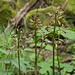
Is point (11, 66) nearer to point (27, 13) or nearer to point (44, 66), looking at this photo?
point (44, 66)

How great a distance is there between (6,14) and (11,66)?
11.7 ft

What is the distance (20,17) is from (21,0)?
1.86 metres

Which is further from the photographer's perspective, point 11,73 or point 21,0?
point 21,0

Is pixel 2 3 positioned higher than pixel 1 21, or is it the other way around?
pixel 2 3

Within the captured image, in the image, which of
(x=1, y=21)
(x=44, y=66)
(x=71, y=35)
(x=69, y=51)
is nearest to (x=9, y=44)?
(x=44, y=66)

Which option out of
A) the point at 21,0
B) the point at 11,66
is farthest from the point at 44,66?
the point at 21,0

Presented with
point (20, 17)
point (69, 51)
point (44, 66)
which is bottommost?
point (69, 51)

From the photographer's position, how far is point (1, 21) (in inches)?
165

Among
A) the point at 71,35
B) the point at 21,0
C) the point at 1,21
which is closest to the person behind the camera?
the point at 71,35

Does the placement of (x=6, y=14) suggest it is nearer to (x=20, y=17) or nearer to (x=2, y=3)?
(x=2, y=3)

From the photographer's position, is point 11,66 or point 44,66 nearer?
point 11,66

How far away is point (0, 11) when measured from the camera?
4215 mm

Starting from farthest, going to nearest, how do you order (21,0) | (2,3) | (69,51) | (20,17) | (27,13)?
(21,0) → (2,3) → (27,13) → (20,17) → (69,51)

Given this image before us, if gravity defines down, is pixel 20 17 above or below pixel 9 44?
above
